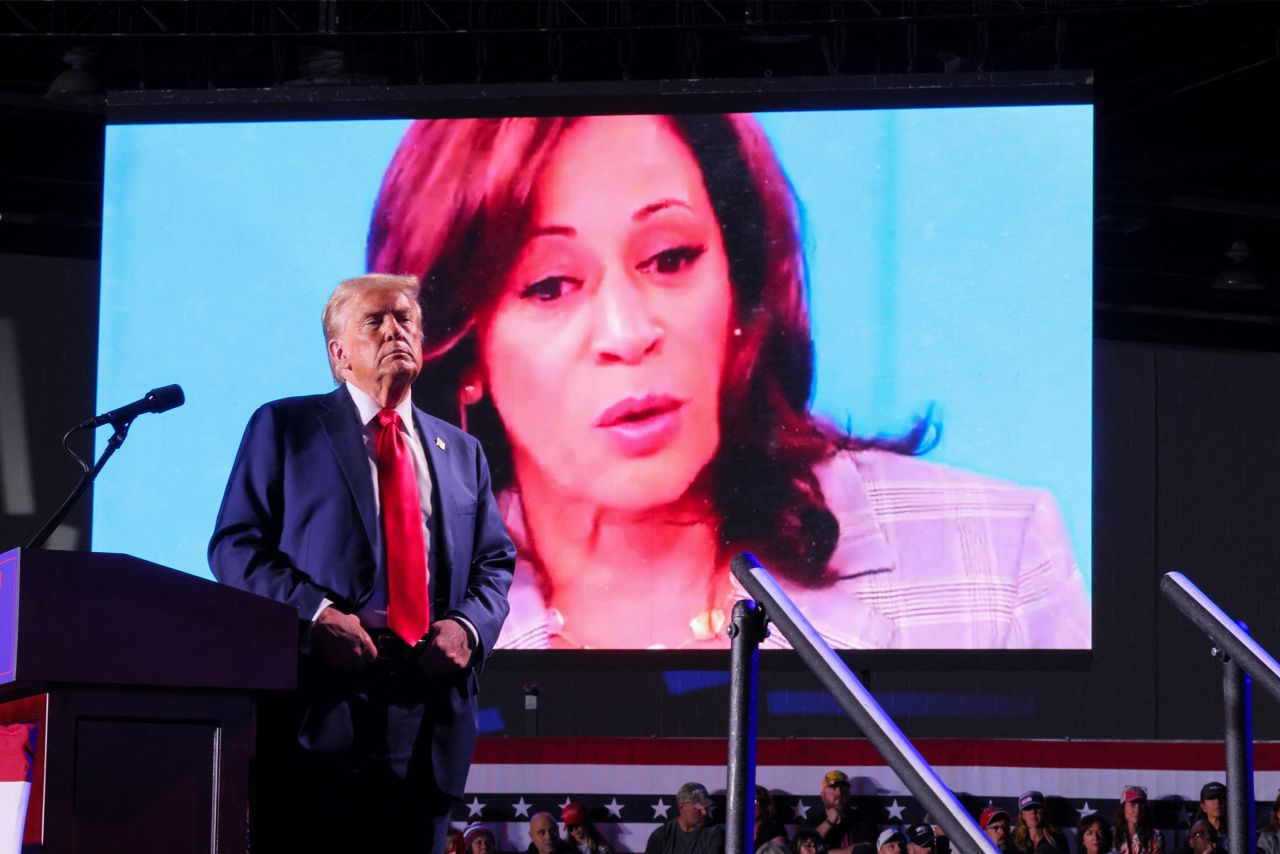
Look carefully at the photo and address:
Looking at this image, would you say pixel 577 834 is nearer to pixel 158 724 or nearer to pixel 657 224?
pixel 657 224

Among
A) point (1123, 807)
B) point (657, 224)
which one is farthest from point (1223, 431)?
point (657, 224)

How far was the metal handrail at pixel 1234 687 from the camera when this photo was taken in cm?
213

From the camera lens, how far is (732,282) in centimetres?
702

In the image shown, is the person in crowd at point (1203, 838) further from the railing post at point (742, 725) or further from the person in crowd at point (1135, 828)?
the railing post at point (742, 725)

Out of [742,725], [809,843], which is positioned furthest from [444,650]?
[809,843]

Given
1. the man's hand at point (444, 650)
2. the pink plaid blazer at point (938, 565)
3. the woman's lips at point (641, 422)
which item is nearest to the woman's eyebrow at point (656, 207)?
the woman's lips at point (641, 422)

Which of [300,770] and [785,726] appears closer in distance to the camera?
[300,770]

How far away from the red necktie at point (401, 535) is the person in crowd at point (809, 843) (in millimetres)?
4108

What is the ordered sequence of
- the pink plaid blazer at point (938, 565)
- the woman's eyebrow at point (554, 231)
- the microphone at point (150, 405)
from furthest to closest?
the woman's eyebrow at point (554, 231) < the pink plaid blazer at point (938, 565) < the microphone at point (150, 405)

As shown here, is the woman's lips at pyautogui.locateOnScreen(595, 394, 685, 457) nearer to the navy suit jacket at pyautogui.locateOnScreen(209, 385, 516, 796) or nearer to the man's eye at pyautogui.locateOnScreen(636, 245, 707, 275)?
the man's eye at pyautogui.locateOnScreen(636, 245, 707, 275)

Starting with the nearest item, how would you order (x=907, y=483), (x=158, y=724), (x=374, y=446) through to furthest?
(x=158, y=724) < (x=374, y=446) < (x=907, y=483)

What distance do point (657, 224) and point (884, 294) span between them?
3.27 ft

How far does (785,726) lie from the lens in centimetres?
1084

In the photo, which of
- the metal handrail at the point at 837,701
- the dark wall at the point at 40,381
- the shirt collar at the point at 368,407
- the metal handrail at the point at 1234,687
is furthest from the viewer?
the dark wall at the point at 40,381
